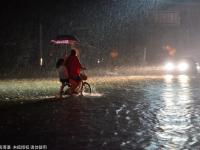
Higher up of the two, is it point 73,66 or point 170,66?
point 73,66

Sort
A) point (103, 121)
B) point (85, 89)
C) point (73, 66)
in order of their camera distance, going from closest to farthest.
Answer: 1. point (103, 121)
2. point (73, 66)
3. point (85, 89)

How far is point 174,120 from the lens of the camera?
1195 centimetres

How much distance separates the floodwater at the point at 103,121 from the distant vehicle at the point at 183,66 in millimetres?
18826

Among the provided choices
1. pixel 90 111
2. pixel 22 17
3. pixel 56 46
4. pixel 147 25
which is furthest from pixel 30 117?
pixel 147 25

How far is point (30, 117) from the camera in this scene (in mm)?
12383

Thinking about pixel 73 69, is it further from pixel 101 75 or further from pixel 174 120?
pixel 101 75

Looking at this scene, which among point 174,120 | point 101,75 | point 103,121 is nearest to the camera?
point 103,121

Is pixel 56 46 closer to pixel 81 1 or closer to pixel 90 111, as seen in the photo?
pixel 81 1

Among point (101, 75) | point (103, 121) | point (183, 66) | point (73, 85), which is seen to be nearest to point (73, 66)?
point (73, 85)

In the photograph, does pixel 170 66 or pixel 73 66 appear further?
pixel 170 66

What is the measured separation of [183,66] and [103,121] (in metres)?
27.4

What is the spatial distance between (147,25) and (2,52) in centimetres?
2334

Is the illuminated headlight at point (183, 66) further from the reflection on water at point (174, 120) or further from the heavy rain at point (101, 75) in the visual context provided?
the reflection on water at point (174, 120)

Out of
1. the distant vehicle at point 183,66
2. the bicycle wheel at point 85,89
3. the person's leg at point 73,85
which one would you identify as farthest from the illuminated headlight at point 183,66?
the person's leg at point 73,85
